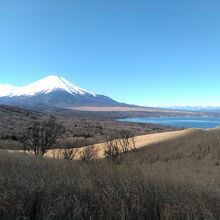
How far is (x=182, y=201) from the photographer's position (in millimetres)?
6242

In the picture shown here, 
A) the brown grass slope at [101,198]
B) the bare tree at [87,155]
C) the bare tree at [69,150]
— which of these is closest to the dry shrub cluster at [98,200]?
the brown grass slope at [101,198]

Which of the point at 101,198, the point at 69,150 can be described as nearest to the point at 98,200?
the point at 101,198

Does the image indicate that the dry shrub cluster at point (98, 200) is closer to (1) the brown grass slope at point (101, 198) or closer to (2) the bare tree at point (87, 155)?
(1) the brown grass slope at point (101, 198)

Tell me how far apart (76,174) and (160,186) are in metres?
1.77

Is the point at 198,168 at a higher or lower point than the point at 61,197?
lower

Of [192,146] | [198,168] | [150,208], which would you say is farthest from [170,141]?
[150,208]

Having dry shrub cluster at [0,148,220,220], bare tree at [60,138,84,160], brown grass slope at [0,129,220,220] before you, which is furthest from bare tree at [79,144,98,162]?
dry shrub cluster at [0,148,220,220]

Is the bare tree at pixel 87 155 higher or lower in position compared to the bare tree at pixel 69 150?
higher

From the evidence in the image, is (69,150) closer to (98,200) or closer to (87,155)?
(87,155)

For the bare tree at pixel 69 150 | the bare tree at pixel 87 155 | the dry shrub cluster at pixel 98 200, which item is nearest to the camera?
the dry shrub cluster at pixel 98 200

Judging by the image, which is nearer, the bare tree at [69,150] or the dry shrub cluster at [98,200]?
the dry shrub cluster at [98,200]

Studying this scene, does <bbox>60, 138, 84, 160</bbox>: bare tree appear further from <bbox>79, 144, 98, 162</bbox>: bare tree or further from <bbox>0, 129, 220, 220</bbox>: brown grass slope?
<bbox>0, 129, 220, 220</bbox>: brown grass slope

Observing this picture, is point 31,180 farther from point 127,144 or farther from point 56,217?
point 127,144

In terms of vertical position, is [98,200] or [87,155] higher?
[98,200]
